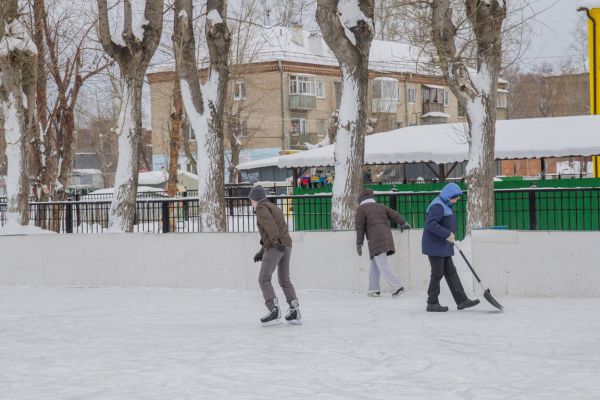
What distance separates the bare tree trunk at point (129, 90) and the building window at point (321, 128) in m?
51.1

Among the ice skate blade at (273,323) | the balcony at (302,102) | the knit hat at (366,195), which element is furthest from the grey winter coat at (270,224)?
the balcony at (302,102)

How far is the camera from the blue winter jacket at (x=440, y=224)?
1352 cm

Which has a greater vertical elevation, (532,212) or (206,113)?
(206,113)

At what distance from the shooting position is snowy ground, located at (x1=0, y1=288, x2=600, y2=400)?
27.9ft

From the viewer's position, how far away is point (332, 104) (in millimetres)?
73062

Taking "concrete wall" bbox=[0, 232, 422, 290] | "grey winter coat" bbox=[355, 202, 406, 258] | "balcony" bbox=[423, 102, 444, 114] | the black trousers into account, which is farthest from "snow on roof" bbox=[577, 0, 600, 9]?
"balcony" bbox=[423, 102, 444, 114]

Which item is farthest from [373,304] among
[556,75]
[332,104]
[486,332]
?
[556,75]

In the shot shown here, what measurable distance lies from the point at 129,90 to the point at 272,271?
9282 mm

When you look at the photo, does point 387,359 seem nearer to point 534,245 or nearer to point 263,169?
point 534,245

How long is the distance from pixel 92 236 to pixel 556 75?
87.4 meters

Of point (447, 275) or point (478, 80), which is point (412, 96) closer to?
point (478, 80)

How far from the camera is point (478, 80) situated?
18594 mm

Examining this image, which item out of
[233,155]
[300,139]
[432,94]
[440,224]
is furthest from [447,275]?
[432,94]

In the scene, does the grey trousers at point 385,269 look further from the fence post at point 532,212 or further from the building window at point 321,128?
the building window at point 321,128
